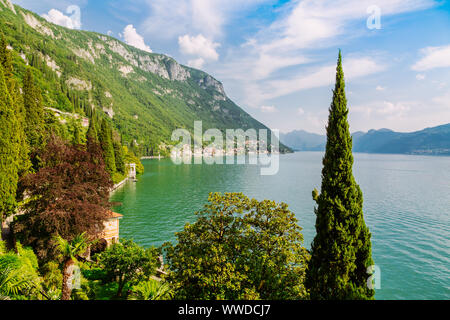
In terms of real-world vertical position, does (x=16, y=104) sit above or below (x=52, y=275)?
above

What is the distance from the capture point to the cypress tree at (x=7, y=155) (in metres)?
17.6

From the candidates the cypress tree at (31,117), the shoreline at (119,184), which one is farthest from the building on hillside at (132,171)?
the cypress tree at (31,117)

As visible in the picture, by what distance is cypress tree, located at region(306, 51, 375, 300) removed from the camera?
9.44 metres

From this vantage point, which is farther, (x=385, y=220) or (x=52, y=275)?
(x=385, y=220)

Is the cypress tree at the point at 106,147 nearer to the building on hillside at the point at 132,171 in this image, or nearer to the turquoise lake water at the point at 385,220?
the turquoise lake water at the point at 385,220

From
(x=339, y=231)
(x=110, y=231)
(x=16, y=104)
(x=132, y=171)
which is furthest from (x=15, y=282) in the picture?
(x=132, y=171)

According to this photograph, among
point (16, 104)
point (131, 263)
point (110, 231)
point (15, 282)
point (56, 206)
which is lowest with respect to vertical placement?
point (110, 231)

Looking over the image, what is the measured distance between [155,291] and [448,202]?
6272 centimetres

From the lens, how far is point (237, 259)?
36.9ft

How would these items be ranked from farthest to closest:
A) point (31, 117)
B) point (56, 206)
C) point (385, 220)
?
point (385, 220) < point (31, 117) < point (56, 206)

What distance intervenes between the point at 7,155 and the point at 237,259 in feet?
61.3

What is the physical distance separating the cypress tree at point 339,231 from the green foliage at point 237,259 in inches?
63.2

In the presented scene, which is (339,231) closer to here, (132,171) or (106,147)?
(106,147)
